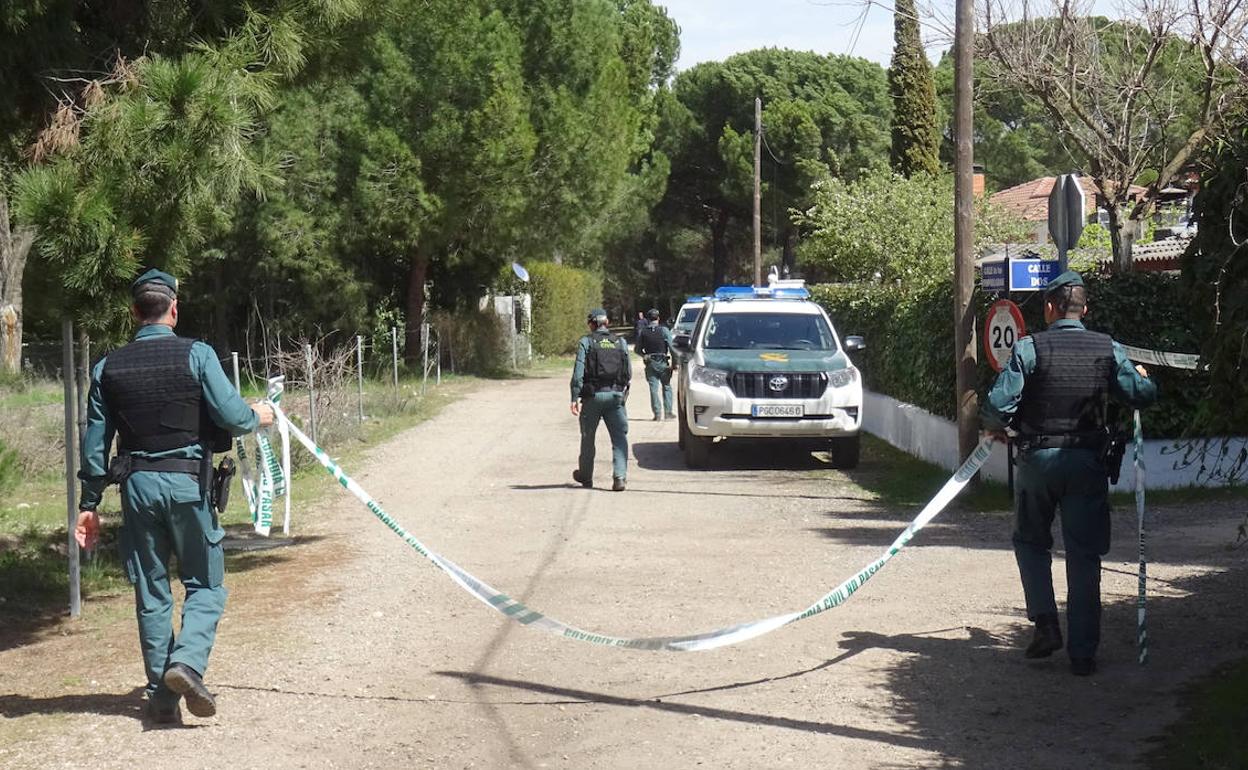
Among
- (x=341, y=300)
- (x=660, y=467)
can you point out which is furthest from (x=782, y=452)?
(x=341, y=300)

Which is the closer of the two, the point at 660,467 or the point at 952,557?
the point at 952,557

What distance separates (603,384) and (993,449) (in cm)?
377

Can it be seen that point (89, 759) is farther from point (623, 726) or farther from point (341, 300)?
point (341, 300)

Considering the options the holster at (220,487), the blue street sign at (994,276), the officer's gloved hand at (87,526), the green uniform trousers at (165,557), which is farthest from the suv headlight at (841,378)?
the officer's gloved hand at (87,526)

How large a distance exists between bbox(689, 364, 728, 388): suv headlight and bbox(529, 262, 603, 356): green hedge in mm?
29568

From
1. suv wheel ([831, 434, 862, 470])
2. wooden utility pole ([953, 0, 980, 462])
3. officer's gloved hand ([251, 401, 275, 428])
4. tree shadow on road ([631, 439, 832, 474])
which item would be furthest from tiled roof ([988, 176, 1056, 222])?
officer's gloved hand ([251, 401, 275, 428])

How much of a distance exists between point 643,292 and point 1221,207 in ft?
214

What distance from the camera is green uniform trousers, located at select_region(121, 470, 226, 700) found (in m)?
6.12

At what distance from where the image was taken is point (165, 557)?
6.26m

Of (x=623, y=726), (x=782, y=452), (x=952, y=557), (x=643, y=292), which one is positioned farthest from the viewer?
(x=643, y=292)

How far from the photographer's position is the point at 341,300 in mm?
33719

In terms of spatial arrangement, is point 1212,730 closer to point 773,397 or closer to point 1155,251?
point 773,397

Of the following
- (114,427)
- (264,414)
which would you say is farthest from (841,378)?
(114,427)

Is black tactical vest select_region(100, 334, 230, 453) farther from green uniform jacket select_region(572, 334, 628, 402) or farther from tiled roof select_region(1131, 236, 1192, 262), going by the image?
tiled roof select_region(1131, 236, 1192, 262)
